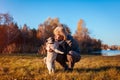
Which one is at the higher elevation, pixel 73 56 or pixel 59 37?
pixel 59 37

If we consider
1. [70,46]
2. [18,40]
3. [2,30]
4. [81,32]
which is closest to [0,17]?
[2,30]

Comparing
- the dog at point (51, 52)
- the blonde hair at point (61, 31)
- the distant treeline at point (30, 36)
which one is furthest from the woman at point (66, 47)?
the distant treeline at point (30, 36)

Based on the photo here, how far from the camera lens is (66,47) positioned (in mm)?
9453

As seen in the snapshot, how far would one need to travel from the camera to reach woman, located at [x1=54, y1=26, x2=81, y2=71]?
916 cm

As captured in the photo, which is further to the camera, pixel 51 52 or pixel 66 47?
pixel 66 47

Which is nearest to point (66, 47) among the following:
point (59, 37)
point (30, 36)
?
point (59, 37)

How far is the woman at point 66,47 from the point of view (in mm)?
9164

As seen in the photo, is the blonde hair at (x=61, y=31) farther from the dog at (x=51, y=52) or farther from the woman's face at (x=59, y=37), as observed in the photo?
the dog at (x=51, y=52)

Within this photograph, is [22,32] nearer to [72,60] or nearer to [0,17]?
[0,17]

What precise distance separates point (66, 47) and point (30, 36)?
56.6m

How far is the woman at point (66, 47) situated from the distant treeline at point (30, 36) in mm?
27696

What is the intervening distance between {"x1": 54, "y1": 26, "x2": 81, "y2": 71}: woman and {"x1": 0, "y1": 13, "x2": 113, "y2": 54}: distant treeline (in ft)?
90.9

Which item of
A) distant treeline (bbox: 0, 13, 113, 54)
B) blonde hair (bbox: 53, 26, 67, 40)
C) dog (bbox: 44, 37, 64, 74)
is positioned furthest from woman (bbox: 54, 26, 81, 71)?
distant treeline (bbox: 0, 13, 113, 54)

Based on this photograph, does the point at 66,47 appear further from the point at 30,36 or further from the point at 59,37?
the point at 30,36
